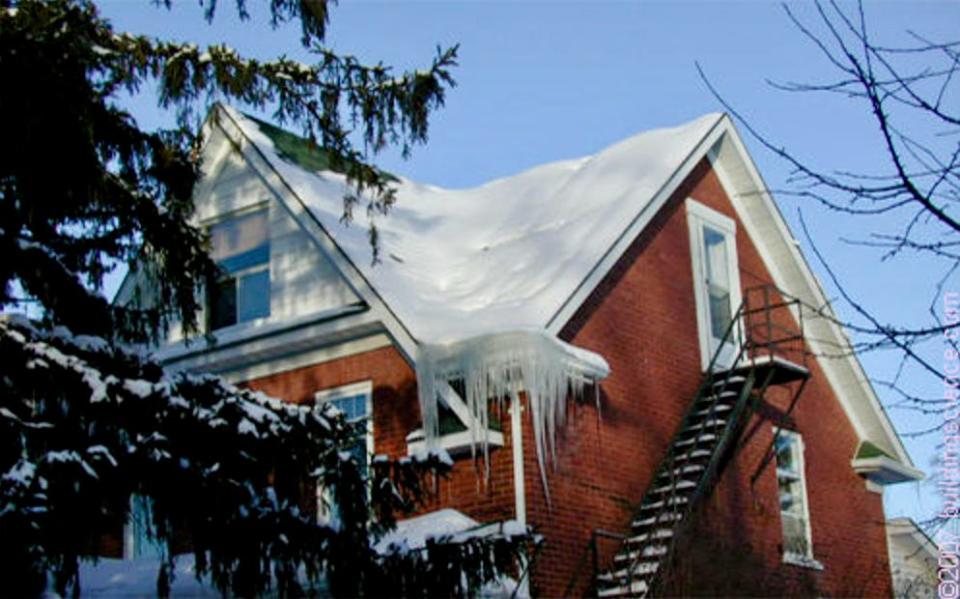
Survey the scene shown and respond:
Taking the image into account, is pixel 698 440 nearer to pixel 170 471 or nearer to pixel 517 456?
pixel 517 456

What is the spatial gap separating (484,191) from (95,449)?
13.5m

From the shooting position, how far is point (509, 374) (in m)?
13.9

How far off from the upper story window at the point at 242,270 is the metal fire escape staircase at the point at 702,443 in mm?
5252

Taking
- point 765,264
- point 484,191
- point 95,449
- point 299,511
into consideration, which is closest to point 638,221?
point 765,264

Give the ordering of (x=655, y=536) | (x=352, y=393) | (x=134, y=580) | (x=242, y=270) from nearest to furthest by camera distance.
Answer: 1. (x=134, y=580)
2. (x=655, y=536)
3. (x=352, y=393)
4. (x=242, y=270)

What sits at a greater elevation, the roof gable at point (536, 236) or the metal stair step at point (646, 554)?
the roof gable at point (536, 236)

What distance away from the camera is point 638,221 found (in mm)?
16500

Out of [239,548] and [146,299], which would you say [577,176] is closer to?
[146,299]

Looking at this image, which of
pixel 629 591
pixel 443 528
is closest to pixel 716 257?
pixel 629 591

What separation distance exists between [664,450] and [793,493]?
292 centimetres

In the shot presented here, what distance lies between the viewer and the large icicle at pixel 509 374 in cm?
1370

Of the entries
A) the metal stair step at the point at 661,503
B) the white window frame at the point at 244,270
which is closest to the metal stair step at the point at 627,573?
the metal stair step at the point at 661,503

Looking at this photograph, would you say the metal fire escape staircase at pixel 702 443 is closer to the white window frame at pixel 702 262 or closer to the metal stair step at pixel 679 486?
the metal stair step at pixel 679 486

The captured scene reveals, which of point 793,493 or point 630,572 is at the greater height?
point 793,493
